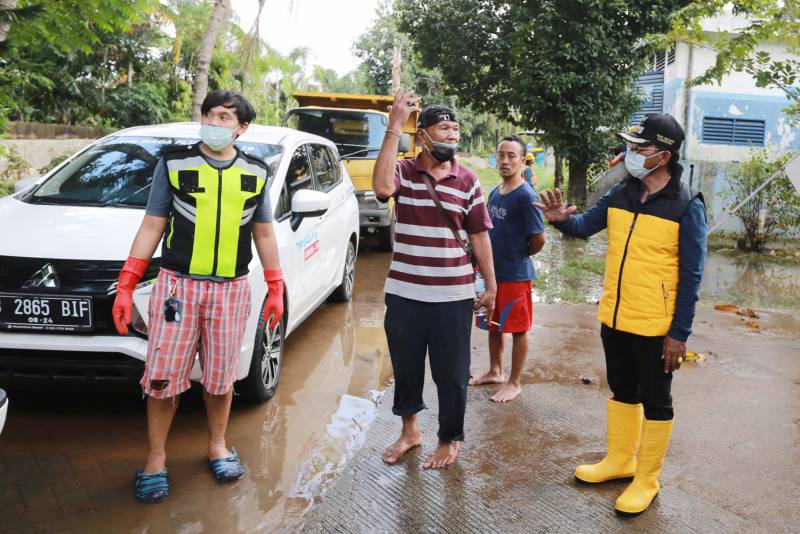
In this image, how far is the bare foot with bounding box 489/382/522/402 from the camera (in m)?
4.66

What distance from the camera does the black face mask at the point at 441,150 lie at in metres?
3.34

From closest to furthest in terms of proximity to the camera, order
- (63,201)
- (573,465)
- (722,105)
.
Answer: (573,465) → (63,201) → (722,105)

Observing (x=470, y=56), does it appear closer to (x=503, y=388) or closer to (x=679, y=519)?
(x=503, y=388)

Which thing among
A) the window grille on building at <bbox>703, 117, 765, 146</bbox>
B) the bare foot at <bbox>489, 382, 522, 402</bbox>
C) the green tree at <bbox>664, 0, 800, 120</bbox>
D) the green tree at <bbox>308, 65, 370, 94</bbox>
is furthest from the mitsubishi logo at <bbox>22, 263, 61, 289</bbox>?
the green tree at <bbox>308, 65, 370, 94</bbox>

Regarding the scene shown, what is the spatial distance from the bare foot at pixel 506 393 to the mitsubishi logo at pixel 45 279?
2.79 metres

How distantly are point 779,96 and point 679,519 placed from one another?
52.9 feet

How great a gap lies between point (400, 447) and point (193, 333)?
1319 millimetres

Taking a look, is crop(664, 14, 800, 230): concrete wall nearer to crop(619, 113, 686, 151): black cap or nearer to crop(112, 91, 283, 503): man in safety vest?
crop(619, 113, 686, 151): black cap

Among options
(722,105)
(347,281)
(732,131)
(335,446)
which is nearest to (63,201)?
(335,446)

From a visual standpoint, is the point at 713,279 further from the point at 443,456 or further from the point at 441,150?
the point at 441,150

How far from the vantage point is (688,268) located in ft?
10.3

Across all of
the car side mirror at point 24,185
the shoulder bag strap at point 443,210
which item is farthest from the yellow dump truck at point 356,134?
the shoulder bag strap at point 443,210

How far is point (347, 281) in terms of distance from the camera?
727 centimetres

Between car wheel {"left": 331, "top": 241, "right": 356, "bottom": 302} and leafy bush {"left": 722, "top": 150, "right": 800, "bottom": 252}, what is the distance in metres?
7.32
